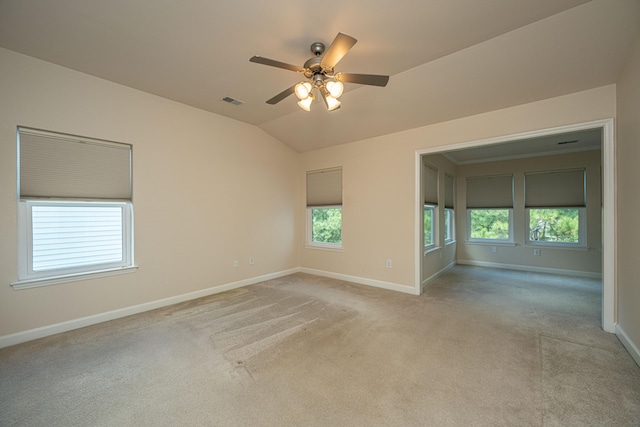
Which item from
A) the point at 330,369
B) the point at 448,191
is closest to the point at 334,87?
the point at 330,369

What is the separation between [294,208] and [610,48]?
4.63 meters

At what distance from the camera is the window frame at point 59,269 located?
2631 millimetres

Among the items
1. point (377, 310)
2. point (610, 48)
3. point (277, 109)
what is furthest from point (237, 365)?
point (610, 48)

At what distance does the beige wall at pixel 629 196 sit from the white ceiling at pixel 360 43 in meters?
0.28

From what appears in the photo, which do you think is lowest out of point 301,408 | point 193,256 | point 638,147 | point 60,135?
point 301,408

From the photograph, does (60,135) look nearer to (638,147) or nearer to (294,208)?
(294,208)

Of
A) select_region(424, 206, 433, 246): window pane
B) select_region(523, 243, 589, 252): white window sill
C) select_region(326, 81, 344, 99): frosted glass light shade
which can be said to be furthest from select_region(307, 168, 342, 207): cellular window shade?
select_region(523, 243, 589, 252): white window sill

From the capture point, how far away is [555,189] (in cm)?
544

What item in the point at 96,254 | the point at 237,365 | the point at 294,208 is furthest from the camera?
the point at 294,208

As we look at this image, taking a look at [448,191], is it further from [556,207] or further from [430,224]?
[556,207]

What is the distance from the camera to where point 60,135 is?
111 inches

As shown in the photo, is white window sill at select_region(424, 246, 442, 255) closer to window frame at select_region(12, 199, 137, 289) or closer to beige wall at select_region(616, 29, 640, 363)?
beige wall at select_region(616, 29, 640, 363)

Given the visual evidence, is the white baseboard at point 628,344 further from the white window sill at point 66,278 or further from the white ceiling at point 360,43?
the white window sill at point 66,278

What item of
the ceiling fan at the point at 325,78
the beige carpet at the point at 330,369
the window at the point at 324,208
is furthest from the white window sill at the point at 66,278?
the window at the point at 324,208
